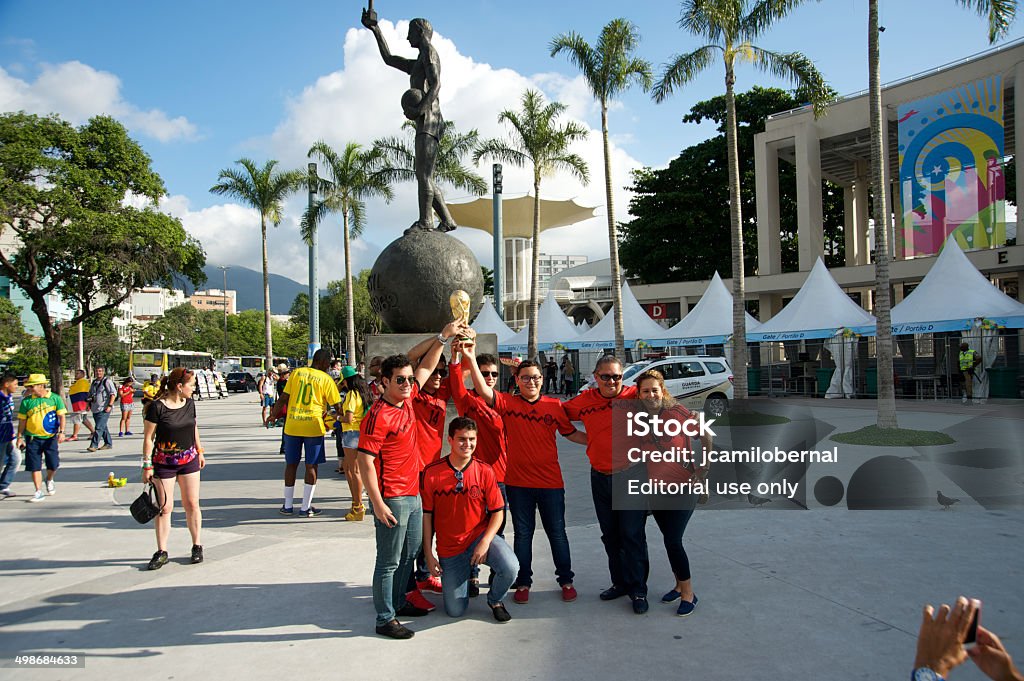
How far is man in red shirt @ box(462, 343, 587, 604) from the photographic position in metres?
4.58

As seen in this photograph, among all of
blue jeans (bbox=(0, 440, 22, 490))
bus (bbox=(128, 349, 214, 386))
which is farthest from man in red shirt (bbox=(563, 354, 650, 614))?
bus (bbox=(128, 349, 214, 386))

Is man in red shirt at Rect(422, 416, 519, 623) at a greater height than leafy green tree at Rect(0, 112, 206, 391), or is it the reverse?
leafy green tree at Rect(0, 112, 206, 391)

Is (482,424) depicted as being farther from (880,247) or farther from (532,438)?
(880,247)

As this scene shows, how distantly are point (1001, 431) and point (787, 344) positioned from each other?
16.3 m

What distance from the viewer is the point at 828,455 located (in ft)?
28.0

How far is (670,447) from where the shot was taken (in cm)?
438

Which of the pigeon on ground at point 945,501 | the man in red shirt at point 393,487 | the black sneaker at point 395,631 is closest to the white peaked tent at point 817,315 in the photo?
the pigeon on ground at point 945,501

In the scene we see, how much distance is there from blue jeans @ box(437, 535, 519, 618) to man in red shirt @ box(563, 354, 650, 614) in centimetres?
71

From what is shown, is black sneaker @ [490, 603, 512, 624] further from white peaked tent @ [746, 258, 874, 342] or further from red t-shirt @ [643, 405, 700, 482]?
white peaked tent @ [746, 258, 874, 342]

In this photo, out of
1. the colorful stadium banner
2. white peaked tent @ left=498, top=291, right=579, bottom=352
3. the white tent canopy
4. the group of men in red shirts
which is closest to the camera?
the group of men in red shirts

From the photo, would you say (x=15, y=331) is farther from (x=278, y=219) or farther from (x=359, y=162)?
(x=359, y=162)

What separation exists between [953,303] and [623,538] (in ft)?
56.7

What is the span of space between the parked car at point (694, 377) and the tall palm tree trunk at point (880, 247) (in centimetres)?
443

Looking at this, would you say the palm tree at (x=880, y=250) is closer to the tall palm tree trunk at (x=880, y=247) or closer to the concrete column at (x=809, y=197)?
the tall palm tree trunk at (x=880, y=247)
